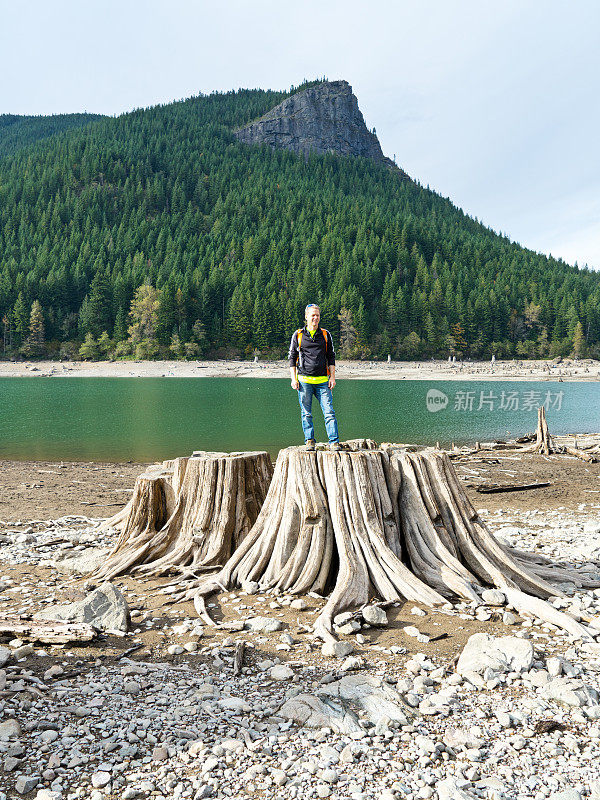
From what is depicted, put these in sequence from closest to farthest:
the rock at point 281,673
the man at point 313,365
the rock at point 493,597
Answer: the rock at point 281,673 → the rock at point 493,597 → the man at point 313,365

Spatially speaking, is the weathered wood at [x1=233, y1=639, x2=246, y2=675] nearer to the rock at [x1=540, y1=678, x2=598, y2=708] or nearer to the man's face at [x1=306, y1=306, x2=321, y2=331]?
the rock at [x1=540, y1=678, x2=598, y2=708]

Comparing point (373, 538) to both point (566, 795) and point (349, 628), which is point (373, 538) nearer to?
point (349, 628)

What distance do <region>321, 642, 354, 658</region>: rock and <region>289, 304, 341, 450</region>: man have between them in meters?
3.82

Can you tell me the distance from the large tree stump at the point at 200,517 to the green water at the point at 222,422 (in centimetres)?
1418

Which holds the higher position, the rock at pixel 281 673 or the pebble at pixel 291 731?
the pebble at pixel 291 731

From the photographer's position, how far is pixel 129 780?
2994 mm

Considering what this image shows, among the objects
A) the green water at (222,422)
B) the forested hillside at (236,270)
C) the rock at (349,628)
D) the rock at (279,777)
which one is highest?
the forested hillside at (236,270)

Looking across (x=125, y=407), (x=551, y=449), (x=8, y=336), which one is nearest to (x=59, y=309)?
(x=8, y=336)

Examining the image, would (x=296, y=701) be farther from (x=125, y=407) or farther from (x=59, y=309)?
(x=59, y=309)

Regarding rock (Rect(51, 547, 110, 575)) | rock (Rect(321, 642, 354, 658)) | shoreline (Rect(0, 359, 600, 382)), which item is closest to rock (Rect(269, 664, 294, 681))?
rock (Rect(321, 642, 354, 658))

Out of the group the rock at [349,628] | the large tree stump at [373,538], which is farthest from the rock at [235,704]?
the large tree stump at [373,538]

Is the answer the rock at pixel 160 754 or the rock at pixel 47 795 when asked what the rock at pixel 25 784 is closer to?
the rock at pixel 47 795

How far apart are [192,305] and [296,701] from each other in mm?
110930

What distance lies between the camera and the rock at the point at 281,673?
13.7 ft
